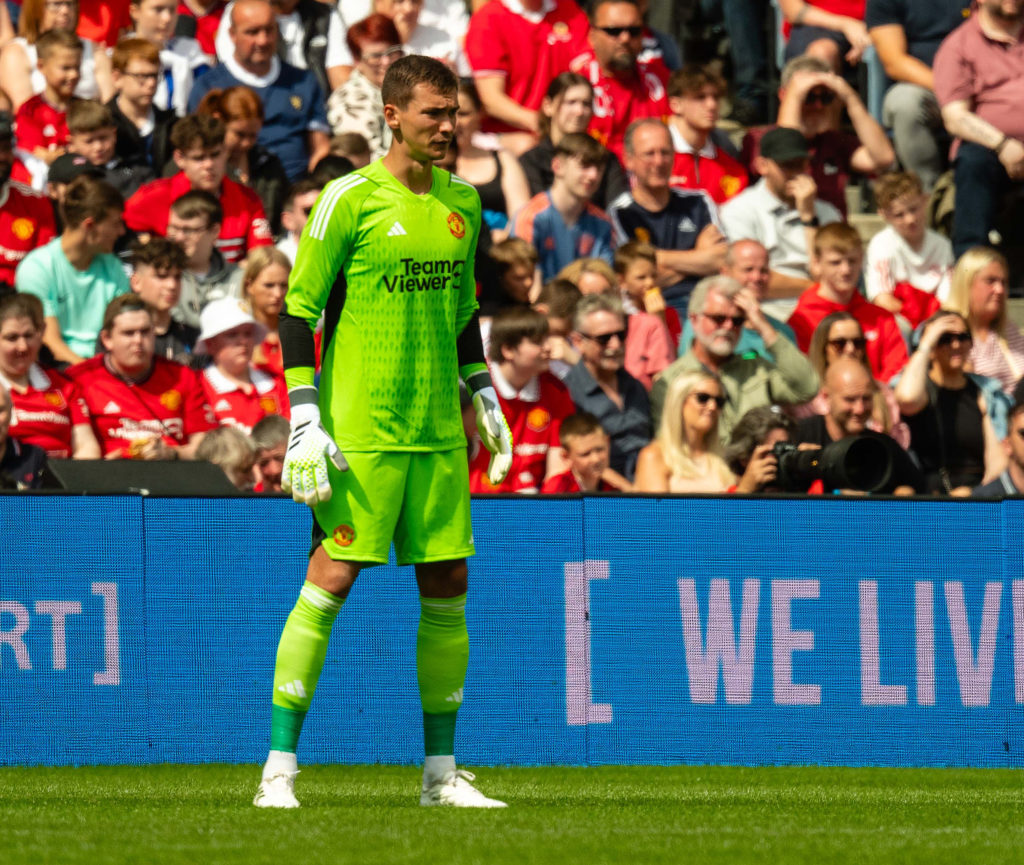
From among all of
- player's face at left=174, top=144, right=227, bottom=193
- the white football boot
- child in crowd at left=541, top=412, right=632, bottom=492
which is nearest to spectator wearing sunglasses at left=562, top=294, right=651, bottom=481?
child in crowd at left=541, top=412, right=632, bottom=492

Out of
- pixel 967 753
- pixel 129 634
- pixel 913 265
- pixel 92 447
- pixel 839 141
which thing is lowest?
pixel 967 753

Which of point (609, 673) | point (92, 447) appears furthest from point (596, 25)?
point (609, 673)

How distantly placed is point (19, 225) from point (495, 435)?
5.62 meters

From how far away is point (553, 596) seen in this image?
8289mm

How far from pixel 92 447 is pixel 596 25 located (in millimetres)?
4960

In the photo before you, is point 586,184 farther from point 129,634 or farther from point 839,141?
point 129,634

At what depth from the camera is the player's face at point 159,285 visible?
10297 millimetres

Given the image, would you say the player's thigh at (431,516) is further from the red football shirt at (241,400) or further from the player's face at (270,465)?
the red football shirt at (241,400)

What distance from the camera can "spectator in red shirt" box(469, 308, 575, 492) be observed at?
9.83 m

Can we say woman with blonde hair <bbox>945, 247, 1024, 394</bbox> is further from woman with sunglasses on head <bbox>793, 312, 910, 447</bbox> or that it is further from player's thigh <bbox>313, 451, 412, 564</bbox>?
player's thigh <bbox>313, 451, 412, 564</bbox>

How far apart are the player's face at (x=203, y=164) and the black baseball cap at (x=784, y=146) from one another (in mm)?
3414

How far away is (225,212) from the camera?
11.4 meters

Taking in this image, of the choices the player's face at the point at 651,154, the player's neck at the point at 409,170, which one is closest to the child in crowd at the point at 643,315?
the player's face at the point at 651,154

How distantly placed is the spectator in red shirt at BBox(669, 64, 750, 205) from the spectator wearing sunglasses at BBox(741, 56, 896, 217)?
26cm
